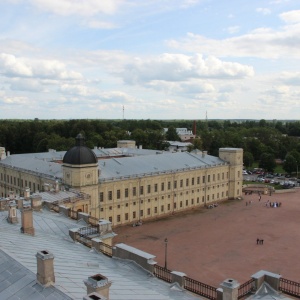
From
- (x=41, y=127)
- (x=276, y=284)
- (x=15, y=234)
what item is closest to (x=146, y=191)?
(x=15, y=234)

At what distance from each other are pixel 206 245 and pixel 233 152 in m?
33.0

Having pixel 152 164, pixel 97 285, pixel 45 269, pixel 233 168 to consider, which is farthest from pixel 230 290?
pixel 233 168

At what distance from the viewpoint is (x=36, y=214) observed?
1134 inches

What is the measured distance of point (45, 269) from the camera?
14055 mm

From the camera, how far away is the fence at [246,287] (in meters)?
17.6

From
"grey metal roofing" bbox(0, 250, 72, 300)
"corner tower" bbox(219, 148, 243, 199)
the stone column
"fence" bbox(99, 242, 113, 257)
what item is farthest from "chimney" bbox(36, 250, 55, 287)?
"corner tower" bbox(219, 148, 243, 199)

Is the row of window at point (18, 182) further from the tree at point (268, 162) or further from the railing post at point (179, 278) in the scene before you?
the tree at point (268, 162)

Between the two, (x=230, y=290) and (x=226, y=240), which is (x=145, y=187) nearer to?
(x=226, y=240)

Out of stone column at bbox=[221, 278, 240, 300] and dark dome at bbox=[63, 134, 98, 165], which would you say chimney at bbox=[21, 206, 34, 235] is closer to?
stone column at bbox=[221, 278, 240, 300]

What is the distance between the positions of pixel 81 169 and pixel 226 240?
21.3m

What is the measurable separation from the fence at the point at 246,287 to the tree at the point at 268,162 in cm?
9416

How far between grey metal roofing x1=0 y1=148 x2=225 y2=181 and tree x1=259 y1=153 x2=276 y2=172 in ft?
116

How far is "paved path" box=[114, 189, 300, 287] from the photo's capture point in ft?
132

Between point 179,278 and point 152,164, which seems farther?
point 152,164
